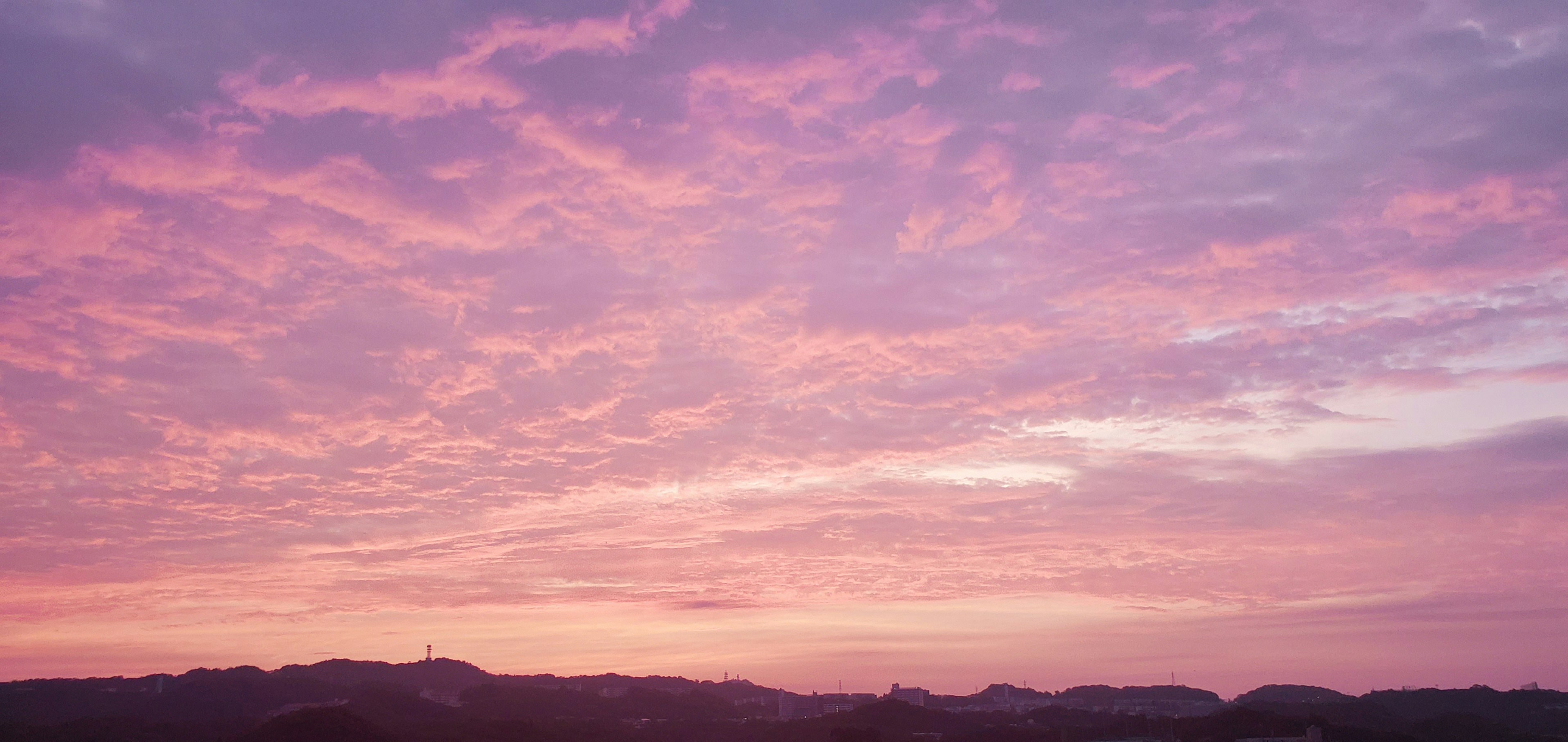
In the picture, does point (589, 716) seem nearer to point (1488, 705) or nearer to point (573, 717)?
point (573, 717)

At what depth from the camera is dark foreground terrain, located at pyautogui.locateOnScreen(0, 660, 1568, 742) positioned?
95.1m

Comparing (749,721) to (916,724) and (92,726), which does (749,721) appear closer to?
(916,724)

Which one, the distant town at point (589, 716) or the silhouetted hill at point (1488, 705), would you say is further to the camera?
the silhouetted hill at point (1488, 705)

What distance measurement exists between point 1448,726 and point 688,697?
9106 cm

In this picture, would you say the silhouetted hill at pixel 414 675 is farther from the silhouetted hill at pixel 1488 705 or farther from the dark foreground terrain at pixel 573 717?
the silhouetted hill at pixel 1488 705

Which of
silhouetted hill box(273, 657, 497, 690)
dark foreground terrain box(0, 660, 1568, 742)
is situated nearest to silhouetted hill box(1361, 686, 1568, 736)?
dark foreground terrain box(0, 660, 1568, 742)

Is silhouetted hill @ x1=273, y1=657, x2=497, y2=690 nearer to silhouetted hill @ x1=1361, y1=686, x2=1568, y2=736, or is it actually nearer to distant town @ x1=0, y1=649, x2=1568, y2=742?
distant town @ x1=0, y1=649, x2=1568, y2=742

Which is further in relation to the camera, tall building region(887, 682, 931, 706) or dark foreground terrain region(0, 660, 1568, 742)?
tall building region(887, 682, 931, 706)

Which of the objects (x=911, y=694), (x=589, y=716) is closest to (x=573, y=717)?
(x=589, y=716)

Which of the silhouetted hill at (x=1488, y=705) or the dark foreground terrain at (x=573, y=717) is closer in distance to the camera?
the dark foreground terrain at (x=573, y=717)

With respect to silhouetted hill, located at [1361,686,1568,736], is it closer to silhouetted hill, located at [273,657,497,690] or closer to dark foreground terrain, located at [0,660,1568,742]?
dark foreground terrain, located at [0,660,1568,742]

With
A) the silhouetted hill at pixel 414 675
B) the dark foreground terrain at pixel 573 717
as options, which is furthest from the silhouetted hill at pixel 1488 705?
the silhouetted hill at pixel 414 675

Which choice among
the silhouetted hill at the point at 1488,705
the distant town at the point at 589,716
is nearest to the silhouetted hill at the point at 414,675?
→ the distant town at the point at 589,716

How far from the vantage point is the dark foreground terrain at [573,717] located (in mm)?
95062
